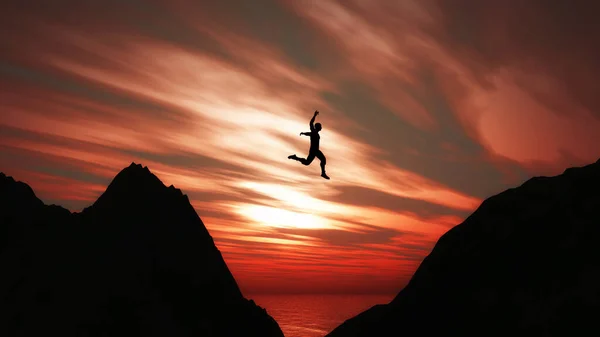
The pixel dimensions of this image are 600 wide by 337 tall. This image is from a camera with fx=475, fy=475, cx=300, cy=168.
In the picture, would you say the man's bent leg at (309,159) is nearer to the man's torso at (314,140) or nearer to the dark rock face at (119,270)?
the man's torso at (314,140)

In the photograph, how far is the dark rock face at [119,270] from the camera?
2806cm

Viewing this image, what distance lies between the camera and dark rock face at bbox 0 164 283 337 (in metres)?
28.1

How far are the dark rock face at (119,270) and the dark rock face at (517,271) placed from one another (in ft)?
43.1

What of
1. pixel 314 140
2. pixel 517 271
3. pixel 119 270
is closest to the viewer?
pixel 517 271

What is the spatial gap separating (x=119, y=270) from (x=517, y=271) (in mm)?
23462

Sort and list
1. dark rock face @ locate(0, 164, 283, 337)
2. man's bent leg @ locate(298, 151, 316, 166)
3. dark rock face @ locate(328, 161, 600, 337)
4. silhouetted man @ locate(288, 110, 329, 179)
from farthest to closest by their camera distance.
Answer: dark rock face @ locate(0, 164, 283, 337) → man's bent leg @ locate(298, 151, 316, 166) → silhouetted man @ locate(288, 110, 329, 179) → dark rock face @ locate(328, 161, 600, 337)

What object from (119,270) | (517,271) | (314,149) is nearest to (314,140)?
(314,149)

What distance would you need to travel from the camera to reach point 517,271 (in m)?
18.2

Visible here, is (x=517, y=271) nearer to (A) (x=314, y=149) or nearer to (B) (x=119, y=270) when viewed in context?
(A) (x=314, y=149)

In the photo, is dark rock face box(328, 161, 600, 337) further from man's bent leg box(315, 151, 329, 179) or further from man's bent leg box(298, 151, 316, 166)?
man's bent leg box(298, 151, 316, 166)

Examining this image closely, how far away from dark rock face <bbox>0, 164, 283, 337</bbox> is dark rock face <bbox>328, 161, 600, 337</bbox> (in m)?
13.1

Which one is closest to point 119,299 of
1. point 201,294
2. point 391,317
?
point 201,294

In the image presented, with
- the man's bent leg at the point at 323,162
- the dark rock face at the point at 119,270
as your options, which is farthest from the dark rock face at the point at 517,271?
the dark rock face at the point at 119,270

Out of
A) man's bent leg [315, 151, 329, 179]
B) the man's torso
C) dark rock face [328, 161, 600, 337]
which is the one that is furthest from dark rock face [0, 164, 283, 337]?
the man's torso
